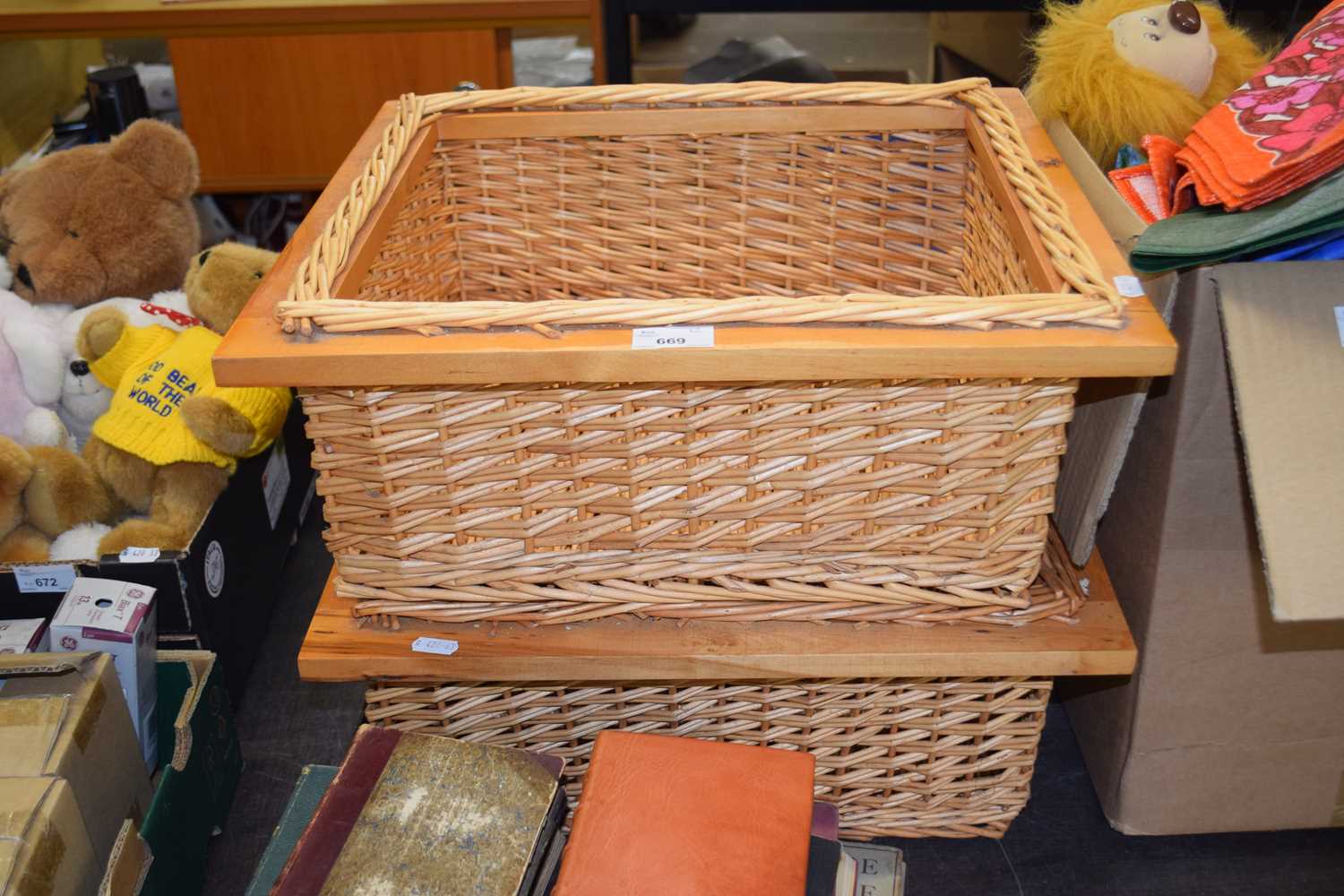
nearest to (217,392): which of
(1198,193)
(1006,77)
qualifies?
(1198,193)

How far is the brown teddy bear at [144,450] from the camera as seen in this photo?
1121mm

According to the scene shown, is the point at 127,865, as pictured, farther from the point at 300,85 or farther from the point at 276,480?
the point at 300,85

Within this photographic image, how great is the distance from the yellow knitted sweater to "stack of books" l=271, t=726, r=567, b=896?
0.45 meters

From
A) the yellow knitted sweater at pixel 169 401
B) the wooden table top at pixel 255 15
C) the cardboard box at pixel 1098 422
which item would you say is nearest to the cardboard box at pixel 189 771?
the yellow knitted sweater at pixel 169 401

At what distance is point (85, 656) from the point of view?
34.1 inches

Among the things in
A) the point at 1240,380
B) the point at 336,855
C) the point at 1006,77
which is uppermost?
the point at 1240,380

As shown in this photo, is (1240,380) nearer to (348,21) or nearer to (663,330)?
(663,330)

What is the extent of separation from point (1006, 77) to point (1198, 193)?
102cm

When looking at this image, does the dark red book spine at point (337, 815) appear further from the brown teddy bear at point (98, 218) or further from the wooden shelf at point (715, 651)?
the brown teddy bear at point (98, 218)

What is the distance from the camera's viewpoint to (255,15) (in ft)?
5.43

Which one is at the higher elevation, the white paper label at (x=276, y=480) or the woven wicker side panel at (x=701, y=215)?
the woven wicker side panel at (x=701, y=215)

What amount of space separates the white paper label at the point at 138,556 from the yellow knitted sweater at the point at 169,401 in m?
0.13

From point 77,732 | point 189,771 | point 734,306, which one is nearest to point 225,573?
point 189,771

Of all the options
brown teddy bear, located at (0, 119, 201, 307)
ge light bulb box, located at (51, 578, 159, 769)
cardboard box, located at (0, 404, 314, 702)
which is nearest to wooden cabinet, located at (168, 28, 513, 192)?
→ brown teddy bear, located at (0, 119, 201, 307)
